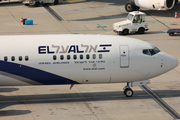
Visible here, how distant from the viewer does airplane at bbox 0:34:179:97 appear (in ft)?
75.3

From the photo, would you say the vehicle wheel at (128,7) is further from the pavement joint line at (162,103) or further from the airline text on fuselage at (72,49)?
the airline text on fuselage at (72,49)

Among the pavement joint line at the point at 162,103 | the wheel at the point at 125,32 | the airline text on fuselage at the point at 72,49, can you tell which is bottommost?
the pavement joint line at the point at 162,103

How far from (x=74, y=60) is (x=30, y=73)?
3.00 m

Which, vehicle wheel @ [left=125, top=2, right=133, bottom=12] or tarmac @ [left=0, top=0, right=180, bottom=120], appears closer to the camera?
tarmac @ [left=0, top=0, right=180, bottom=120]

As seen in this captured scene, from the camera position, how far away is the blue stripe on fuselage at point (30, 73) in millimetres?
22938

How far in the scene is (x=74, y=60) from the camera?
23.1m

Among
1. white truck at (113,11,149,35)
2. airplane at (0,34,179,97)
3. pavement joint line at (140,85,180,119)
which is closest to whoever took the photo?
pavement joint line at (140,85,180,119)

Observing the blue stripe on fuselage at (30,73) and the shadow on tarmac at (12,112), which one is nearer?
the shadow on tarmac at (12,112)

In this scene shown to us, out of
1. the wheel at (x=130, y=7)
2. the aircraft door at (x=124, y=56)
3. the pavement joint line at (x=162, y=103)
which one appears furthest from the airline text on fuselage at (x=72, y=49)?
the wheel at (x=130, y=7)

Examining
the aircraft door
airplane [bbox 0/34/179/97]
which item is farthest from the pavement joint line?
the aircraft door

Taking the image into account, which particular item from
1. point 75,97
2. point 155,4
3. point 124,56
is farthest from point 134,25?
point 124,56

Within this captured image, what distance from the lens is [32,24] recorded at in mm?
48812

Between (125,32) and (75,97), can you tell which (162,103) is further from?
(125,32)

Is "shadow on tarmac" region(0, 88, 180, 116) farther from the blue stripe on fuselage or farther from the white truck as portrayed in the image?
the white truck
